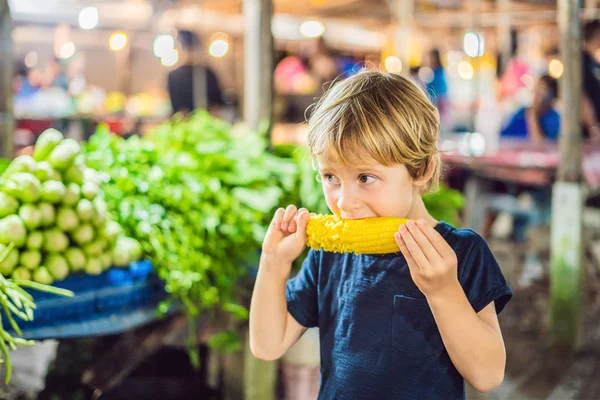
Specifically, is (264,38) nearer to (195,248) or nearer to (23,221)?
(195,248)

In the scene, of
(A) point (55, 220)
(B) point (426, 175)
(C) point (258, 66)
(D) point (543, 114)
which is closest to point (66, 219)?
(A) point (55, 220)

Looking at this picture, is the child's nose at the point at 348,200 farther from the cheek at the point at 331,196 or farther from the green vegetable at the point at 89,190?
the green vegetable at the point at 89,190

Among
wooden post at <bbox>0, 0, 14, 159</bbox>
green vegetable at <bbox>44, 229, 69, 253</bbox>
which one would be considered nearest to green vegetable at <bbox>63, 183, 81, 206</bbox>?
green vegetable at <bbox>44, 229, 69, 253</bbox>

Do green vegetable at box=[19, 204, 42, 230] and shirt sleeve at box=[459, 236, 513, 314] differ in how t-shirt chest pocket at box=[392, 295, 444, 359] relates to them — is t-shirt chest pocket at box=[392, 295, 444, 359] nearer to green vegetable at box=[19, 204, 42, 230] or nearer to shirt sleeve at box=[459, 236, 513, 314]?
shirt sleeve at box=[459, 236, 513, 314]

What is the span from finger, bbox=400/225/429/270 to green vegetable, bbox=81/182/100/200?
1497mm

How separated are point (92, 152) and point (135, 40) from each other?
9751 millimetres

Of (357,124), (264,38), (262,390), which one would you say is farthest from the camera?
(264,38)

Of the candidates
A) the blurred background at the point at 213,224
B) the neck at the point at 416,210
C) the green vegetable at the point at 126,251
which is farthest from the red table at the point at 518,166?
the neck at the point at 416,210

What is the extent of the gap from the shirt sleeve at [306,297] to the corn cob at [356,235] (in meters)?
0.16

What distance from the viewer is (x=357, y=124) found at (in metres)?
1.46

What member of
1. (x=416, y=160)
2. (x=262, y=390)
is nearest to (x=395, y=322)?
(x=416, y=160)

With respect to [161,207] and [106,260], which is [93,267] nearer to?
[106,260]

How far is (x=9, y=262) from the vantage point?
214 centimetres

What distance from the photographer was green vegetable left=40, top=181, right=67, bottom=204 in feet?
7.55
